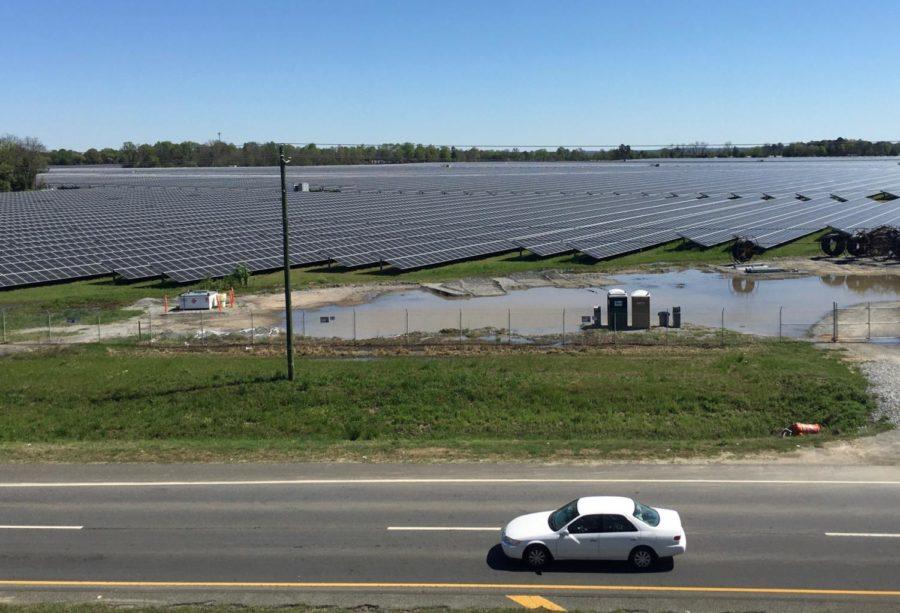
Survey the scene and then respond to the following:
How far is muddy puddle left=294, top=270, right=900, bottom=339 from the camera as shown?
4025 cm

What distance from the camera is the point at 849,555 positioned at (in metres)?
14.8

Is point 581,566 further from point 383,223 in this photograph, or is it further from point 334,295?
point 383,223

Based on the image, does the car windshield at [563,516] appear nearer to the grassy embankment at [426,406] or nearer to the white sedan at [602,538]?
the white sedan at [602,538]

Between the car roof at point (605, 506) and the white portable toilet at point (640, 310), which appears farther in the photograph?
the white portable toilet at point (640, 310)

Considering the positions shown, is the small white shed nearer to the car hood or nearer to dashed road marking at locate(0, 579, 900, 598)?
dashed road marking at locate(0, 579, 900, 598)

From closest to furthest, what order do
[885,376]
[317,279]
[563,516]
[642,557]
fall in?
1. [642,557]
2. [563,516]
3. [885,376]
4. [317,279]

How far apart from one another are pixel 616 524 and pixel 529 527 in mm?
1479

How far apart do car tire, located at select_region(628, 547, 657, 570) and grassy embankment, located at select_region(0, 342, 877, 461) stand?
6.90m

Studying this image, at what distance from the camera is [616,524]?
1465 cm


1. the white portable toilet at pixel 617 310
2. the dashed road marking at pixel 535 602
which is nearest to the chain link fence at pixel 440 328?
the white portable toilet at pixel 617 310

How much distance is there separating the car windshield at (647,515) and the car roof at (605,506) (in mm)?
95

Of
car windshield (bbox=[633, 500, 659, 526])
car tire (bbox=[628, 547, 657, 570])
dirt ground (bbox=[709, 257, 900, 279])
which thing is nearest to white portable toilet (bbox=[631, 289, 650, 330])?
dirt ground (bbox=[709, 257, 900, 279])

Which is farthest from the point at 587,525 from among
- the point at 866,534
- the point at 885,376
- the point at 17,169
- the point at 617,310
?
the point at 17,169

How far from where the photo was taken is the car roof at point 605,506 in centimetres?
1477
